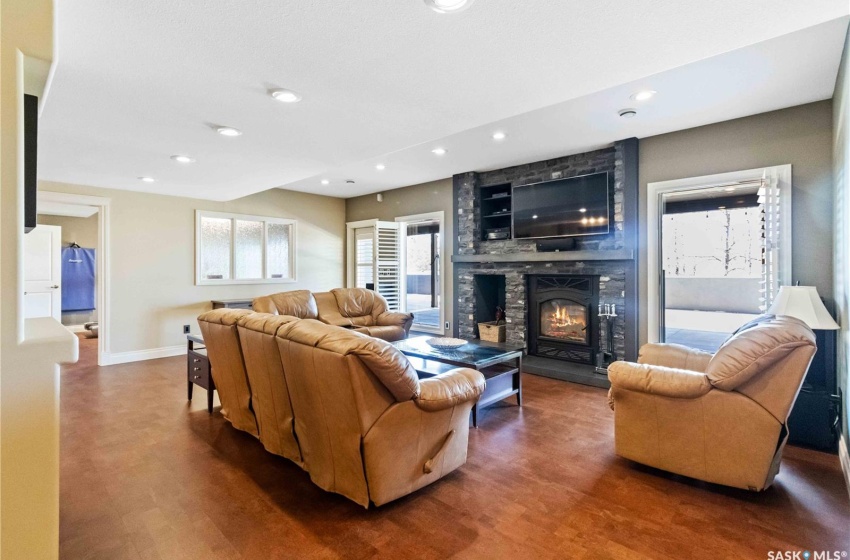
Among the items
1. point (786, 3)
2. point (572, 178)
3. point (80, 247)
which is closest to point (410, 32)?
point (786, 3)

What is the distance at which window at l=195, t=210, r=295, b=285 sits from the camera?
6.41 metres

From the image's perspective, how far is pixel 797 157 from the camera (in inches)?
138

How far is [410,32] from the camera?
1893 millimetres

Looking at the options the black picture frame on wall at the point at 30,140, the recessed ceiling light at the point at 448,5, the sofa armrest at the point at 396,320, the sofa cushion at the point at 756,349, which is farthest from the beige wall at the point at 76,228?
the sofa cushion at the point at 756,349

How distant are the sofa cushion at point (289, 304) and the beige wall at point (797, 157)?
4724mm

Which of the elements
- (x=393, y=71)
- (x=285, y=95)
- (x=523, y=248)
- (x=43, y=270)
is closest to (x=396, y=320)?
(x=523, y=248)

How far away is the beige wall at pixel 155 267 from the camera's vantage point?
5574 mm

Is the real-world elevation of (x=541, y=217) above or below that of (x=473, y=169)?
below

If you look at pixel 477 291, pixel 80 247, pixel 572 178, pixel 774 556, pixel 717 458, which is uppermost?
pixel 572 178

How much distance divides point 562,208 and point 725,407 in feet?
10.7

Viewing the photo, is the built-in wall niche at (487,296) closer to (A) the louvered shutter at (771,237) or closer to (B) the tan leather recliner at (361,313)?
(B) the tan leather recliner at (361,313)

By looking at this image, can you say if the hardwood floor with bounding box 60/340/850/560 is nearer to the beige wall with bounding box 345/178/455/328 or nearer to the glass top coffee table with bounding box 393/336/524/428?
the glass top coffee table with bounding box 393/336/524/428

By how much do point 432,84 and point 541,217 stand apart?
322 cm

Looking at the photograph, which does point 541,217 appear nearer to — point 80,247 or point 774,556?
point 774,556
